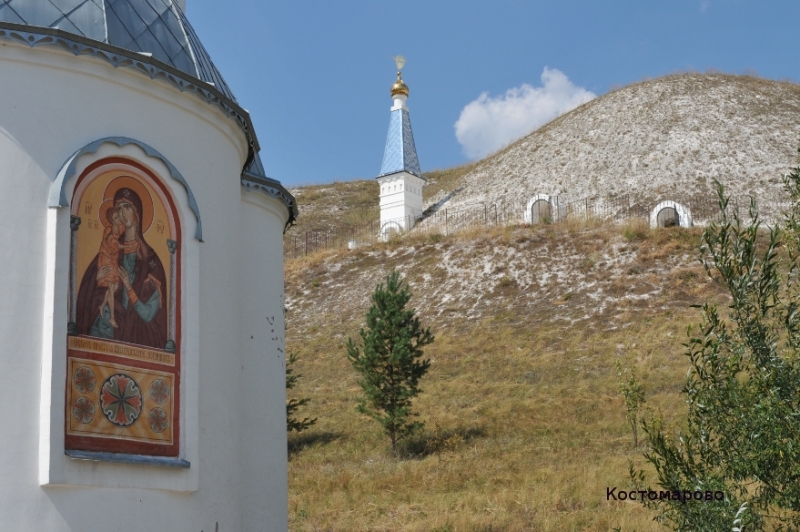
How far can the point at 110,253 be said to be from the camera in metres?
9.27

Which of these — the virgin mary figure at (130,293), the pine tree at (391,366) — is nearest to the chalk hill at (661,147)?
the pine tree at (391,366)

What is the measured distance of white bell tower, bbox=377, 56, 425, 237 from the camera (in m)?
48.5

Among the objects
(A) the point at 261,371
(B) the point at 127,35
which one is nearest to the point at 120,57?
(B) the point at 127,35

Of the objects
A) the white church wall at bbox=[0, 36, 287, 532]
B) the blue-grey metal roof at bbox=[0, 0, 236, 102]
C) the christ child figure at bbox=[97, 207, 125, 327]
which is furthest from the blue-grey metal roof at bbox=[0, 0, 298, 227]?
the christ child figure at bbox=[97, 207, 125, 327]

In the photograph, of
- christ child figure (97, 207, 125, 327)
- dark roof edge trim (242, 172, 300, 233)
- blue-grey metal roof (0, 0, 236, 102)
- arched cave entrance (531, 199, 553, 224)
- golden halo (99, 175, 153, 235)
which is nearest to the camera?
christ child figure (97, 207, 125, 327)

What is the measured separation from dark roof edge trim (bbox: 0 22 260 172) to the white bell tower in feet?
123

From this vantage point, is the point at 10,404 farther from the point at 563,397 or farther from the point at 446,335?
the point at 446,335

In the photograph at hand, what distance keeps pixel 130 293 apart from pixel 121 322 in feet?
1.09

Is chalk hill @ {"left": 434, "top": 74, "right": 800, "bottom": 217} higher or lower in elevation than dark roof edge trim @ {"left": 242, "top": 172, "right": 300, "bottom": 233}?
higher

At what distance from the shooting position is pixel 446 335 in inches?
1292

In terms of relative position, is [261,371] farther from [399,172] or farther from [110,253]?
[399,172]

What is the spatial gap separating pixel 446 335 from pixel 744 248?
23866 mm

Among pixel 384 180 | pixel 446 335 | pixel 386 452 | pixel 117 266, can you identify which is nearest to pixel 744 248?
pixel 117 266

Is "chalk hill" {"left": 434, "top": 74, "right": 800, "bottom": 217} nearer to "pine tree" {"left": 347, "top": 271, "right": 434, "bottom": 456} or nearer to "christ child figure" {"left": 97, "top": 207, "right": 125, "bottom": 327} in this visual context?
"pine tree" {"left": 347, "top": 271, "right": 434, "bottom": 456}
